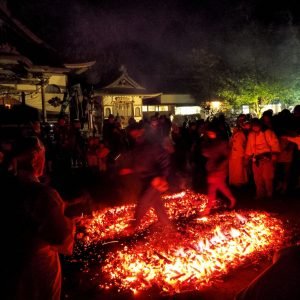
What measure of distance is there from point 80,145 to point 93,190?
105 inches

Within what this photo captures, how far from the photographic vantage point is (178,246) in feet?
17.5

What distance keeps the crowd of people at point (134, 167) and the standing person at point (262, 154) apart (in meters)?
0.02

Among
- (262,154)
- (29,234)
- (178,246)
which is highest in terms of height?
(29,234)

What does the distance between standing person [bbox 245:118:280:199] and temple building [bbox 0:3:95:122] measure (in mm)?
7293

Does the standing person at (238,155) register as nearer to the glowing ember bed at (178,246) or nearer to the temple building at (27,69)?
the glowing ember bed at (178,246)

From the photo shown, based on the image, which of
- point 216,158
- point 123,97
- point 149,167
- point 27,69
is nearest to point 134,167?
Answer: point 149,167

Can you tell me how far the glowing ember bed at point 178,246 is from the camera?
4494 millimetres

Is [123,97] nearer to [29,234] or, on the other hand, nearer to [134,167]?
[134,167]

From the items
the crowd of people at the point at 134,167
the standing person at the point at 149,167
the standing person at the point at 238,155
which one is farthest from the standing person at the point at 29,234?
the standing person at the point at 238,155

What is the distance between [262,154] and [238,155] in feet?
3.99

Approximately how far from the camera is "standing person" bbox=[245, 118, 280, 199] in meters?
7.84

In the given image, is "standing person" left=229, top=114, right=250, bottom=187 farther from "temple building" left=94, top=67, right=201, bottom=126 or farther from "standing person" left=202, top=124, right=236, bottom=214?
"temple building" left=94, top=67, right=201, bottom=126

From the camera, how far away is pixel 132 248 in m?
5.46

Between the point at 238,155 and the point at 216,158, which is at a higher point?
the point at 216,158
